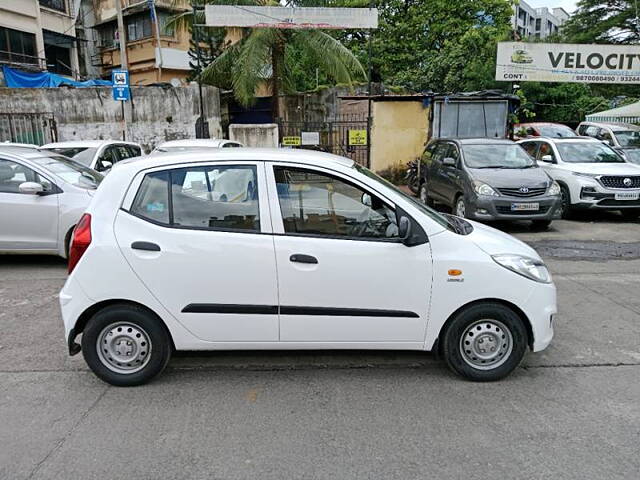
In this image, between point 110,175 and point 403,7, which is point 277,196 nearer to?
point 110,175

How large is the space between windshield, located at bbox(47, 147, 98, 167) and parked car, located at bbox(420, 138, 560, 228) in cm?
689

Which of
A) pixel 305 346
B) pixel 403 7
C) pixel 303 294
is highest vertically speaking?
pixel 403 7

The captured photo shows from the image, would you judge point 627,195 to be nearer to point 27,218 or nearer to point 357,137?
point 357,137

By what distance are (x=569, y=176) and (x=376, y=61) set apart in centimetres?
2075

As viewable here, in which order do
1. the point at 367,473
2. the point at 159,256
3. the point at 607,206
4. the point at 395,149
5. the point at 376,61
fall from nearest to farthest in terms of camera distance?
1. the point at 367,473
2. the point at 159,256
3. the point at 607,206
4. the point at 395,149
5. the point at 376,61

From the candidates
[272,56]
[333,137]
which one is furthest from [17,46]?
[333,137]

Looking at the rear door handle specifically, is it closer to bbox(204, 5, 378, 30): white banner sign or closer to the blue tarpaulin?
bbox(204, 5, 378, 30): white banner sign

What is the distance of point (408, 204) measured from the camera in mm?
3830

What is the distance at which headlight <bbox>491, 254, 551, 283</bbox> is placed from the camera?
12.4 feet

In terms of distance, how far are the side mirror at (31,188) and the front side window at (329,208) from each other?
4591 millimetres

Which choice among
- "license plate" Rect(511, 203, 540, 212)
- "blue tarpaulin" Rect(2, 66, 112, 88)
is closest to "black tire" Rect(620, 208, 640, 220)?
"license plate" Rect(511, 203, 540, 212)

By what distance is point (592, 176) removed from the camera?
10.4 metres

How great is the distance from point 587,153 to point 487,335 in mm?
9348

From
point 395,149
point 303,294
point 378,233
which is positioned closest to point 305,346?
point 303,294
